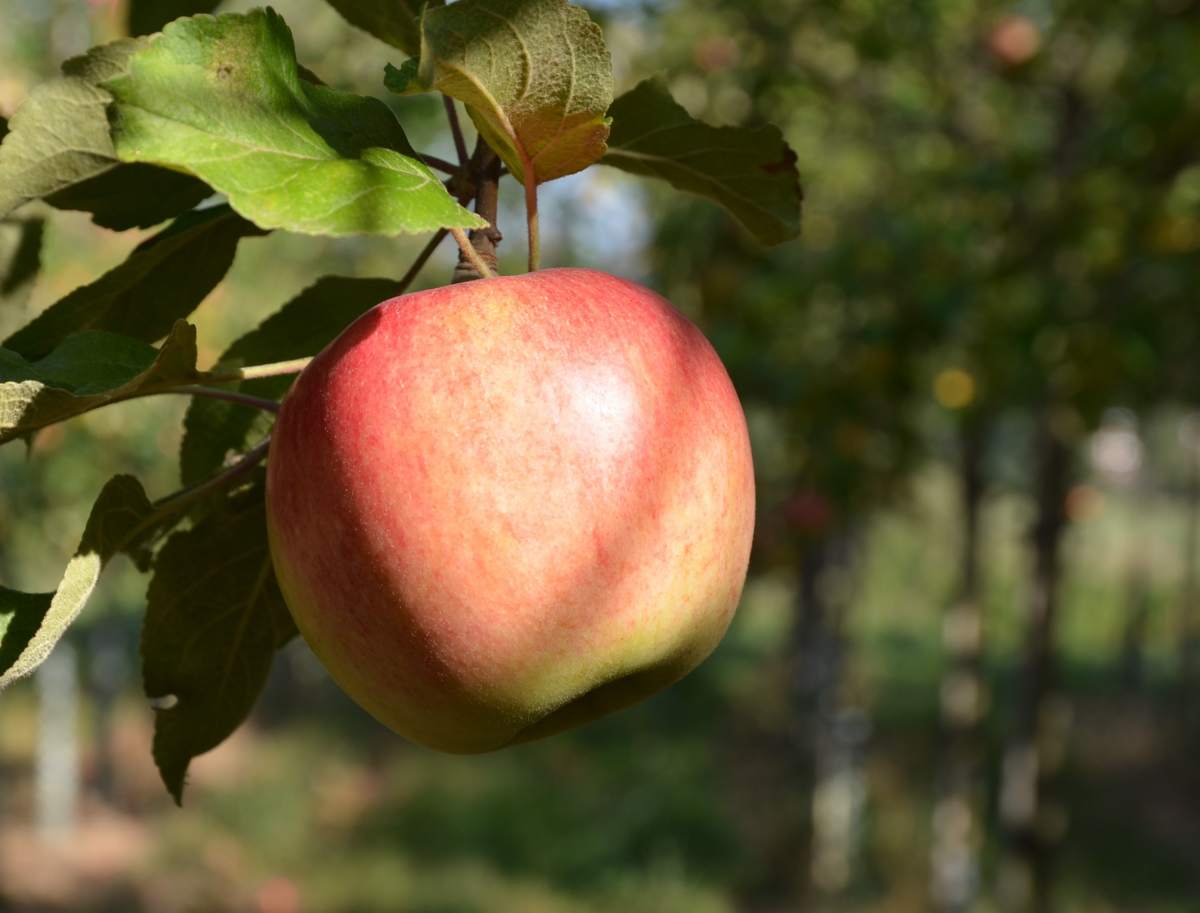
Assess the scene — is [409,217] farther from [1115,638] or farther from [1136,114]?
[1115,638]

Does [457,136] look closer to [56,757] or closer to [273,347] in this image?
[273,347]

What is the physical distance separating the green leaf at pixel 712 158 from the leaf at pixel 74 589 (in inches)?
12.8

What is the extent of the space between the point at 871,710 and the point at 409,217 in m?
10.4

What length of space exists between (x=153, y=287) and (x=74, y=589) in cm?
21

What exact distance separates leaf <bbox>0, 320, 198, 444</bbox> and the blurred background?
30 centimetres

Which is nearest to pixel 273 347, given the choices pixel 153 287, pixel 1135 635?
pixel 153 287

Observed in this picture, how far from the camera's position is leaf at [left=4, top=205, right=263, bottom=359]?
0.69m

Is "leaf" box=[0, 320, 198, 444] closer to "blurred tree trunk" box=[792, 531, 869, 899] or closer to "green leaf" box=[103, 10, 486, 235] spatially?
"green leaf" box=[103, 10, 486, 235]

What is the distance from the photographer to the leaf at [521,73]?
0.55 metres

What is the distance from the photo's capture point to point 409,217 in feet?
1.70

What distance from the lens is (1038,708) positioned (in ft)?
12.1

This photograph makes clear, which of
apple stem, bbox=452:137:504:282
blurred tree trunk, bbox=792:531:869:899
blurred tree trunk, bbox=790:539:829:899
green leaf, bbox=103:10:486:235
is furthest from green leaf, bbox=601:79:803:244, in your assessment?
blurred tree trunk, bbox=790:539:829:899

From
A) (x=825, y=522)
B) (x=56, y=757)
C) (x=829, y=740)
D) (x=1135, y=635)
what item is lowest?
(x=1135, y=635)

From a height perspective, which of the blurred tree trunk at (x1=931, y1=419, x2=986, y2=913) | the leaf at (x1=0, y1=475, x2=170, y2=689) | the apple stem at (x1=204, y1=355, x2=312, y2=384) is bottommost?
the blurred tree trunk at (x1=931, y1=419, x2=986, y2=913)
